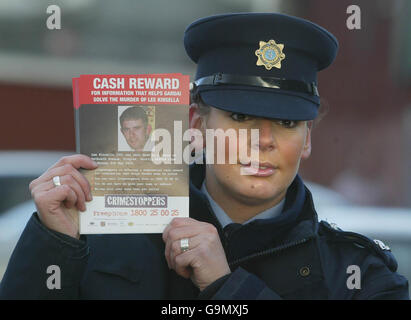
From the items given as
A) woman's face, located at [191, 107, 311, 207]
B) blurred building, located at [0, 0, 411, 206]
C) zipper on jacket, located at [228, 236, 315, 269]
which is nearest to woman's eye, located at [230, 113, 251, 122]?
woman's face, located at [191, 107, 311, 207]

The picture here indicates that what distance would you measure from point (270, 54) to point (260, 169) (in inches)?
12.3

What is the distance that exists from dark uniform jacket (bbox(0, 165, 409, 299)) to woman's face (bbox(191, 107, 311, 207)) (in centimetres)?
8

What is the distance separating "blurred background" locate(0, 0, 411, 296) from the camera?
1.68 metres

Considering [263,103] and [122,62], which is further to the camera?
[122,62]

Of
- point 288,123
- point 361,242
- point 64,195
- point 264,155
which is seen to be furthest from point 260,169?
point 64,195

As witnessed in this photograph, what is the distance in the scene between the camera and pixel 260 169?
1478mm

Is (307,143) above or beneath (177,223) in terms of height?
above

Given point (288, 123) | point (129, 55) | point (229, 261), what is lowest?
point (229, 261)

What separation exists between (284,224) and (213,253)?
0.72ft

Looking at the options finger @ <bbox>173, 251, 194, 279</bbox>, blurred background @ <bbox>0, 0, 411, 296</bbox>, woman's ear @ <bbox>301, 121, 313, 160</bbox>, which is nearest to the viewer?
finger @ <bbox>173, 251, 194, 279</bbox>

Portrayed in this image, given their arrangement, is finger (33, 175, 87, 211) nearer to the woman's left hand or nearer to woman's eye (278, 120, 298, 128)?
the woman's left hand

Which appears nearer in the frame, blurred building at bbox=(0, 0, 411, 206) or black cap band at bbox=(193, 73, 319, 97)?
black cap band at bbox=(193, 73, 319, 97)

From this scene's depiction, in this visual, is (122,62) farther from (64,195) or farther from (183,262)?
(183,262)

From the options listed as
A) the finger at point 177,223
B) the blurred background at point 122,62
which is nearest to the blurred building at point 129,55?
the blurred background at point 122,62
